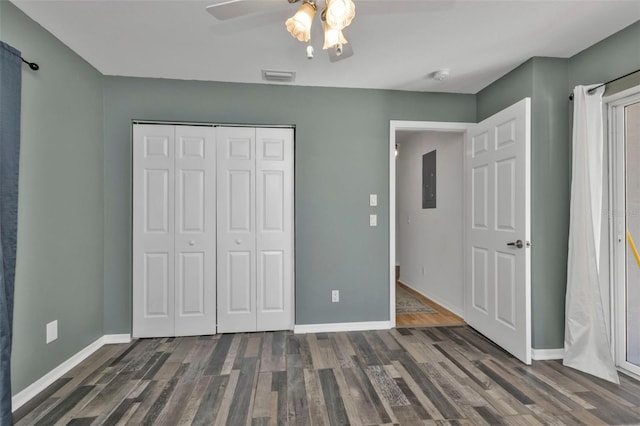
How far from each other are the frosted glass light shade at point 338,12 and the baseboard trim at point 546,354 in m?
2.85

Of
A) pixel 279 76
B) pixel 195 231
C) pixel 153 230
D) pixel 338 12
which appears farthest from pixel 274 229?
pixel 338 12

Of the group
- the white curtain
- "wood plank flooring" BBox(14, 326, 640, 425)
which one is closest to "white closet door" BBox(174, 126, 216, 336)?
"wood plank flooring" BBox(14, 326, 640, 425)

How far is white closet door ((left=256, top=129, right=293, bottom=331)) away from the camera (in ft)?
10.4

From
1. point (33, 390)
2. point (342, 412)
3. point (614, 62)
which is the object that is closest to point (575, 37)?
point (614, 62)

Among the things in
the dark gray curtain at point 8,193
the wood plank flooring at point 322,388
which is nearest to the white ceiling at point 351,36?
the dark gray curtain at point 8,193

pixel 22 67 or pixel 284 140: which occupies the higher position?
pixel 22 67

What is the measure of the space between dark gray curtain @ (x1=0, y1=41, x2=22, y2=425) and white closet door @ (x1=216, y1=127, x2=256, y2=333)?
1455mm

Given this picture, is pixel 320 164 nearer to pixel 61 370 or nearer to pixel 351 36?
pixel 351 36

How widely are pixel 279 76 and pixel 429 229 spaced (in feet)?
9.24

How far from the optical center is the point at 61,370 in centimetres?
241

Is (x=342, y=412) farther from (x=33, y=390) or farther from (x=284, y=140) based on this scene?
(x=284, y=140)

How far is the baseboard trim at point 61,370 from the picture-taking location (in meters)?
2.05

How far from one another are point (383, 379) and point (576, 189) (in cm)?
203

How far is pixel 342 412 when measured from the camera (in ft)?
6.39
